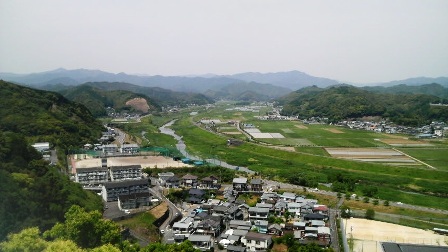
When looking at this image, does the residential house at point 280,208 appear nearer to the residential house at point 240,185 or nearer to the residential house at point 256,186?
the residential house at point 256,186

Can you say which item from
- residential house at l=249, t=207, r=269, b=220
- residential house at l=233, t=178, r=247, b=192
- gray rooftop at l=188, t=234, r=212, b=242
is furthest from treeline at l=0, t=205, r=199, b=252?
residential house at l=233, t=178, r=247, b=192

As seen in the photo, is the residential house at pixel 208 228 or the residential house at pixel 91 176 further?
the residential house at pixel 91 176

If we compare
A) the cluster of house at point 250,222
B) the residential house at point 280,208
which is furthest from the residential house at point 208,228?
the residential house at point 280,208

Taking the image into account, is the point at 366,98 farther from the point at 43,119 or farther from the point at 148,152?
the point at 43,119

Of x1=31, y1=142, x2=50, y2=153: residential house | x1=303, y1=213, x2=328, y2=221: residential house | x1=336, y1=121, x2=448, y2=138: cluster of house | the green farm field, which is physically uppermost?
x1=31, y1=142, x2=50, y2=153: residential house

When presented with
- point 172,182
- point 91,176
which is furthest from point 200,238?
point 91,176

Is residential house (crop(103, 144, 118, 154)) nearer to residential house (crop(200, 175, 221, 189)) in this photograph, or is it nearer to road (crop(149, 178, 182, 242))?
road (crop(149, 178, 182, 242))

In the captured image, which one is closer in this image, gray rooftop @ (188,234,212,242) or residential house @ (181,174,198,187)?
gray rooftop @ (188,234,212,242)
